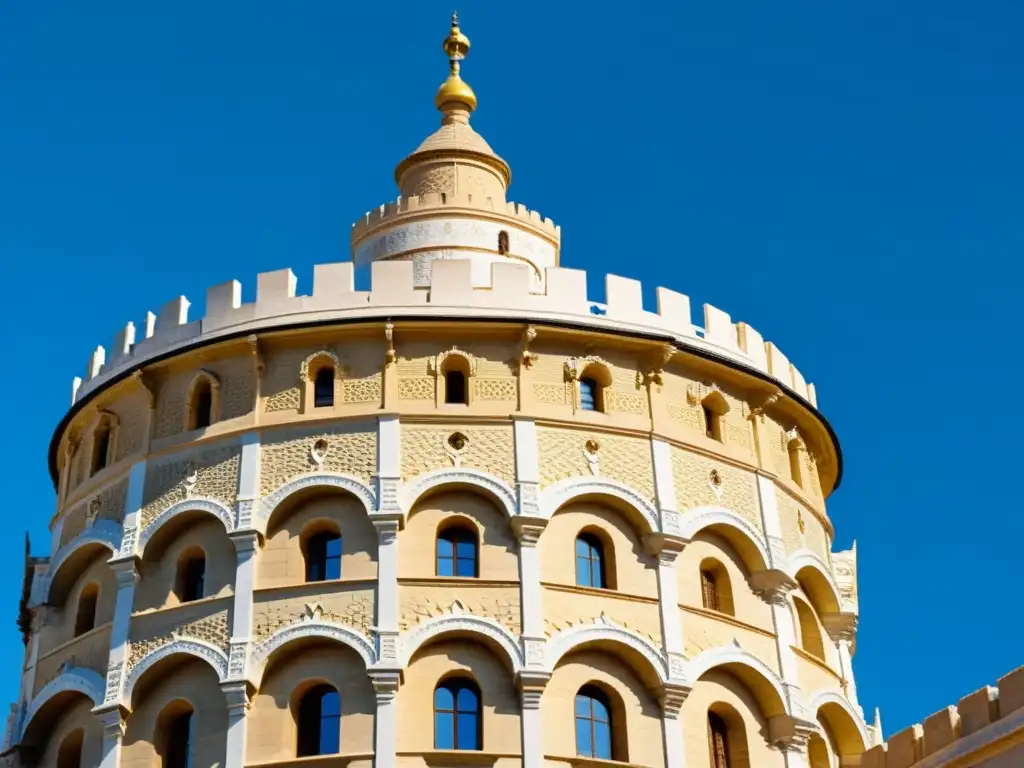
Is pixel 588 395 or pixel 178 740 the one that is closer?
pixel 178 740

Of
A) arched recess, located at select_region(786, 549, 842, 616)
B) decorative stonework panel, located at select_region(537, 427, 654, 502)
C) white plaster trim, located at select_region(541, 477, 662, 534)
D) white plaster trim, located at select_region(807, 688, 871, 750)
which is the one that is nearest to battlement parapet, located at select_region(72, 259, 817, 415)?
decorative stonework panel, located at select_region(537, 427, 654, 502)

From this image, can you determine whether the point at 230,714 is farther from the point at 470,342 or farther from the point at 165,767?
the point at 470,342

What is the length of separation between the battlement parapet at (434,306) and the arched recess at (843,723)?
630 centimetres

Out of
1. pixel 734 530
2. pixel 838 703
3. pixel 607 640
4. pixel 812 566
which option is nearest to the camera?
pixel 607 640

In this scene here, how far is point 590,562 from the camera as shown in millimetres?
31062

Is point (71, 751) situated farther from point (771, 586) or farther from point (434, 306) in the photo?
point (771, 586)

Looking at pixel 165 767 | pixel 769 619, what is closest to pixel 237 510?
pixel 165 767

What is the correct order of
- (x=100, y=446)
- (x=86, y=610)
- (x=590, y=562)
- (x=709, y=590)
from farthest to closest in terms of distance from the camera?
(x=100, y=446), (x=86, y=610), (x=709, y=590), (x=590, y=562)

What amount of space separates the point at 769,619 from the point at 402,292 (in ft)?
28.7

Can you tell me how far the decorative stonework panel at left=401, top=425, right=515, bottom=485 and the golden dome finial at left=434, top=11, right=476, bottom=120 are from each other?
41.7 ft

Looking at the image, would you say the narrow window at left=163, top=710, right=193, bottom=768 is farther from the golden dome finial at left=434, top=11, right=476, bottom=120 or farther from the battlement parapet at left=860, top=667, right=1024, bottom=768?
the golden dome finial at left=434, top=11, right=476, bottom=120

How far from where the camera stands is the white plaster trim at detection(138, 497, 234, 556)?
3094 centimetres

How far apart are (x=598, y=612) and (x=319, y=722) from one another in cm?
490

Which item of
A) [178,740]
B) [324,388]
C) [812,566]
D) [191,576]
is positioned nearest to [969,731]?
[812,566]
